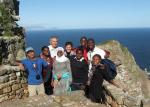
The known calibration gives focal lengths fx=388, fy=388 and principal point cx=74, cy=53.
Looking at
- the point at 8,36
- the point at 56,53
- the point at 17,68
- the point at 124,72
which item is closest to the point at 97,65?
the point at 56,53

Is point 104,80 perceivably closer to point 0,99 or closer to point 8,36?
point 0,99

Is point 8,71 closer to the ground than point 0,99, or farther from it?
farther from it

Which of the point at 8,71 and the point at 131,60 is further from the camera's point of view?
the point at 131,60

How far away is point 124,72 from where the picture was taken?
2059cm

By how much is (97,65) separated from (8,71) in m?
3.30

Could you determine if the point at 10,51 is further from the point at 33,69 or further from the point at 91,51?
the point at 91,51

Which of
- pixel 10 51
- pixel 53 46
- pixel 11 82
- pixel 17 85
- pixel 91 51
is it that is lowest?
pixel 17 85

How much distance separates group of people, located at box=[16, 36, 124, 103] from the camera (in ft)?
45.1

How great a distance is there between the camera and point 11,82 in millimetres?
14008

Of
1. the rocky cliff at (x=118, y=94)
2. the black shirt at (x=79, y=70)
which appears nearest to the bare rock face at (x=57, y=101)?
the rocky cliff at (x=118, y=94)

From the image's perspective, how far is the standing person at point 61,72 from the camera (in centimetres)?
1388

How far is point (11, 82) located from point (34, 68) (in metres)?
0.99

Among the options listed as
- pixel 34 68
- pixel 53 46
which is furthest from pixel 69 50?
pixel 34 68

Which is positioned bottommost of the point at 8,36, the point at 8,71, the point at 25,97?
the point at 25,97
